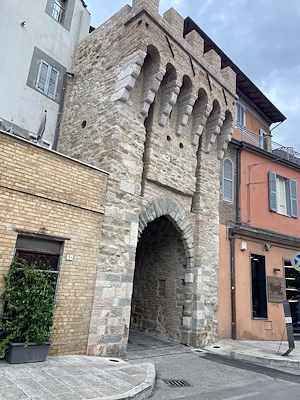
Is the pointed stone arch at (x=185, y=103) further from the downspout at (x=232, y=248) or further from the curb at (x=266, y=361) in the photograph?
the curb at (x=266, y=361)

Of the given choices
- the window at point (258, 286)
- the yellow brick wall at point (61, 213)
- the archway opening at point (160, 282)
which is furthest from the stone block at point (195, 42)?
the window at point (258, 286)

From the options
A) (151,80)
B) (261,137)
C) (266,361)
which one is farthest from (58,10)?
(266,361)

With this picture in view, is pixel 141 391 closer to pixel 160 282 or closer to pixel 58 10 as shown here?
pixel 160 282

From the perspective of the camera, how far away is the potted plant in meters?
5.02

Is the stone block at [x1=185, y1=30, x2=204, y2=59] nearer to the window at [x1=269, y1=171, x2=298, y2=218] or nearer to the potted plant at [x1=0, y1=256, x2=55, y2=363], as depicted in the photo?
the window at [x1=269, y1=171, x2=298, y2=218]

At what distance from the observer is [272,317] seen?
36.2 ft

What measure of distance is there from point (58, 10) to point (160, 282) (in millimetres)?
9480

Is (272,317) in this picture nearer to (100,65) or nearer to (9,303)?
(9,303)

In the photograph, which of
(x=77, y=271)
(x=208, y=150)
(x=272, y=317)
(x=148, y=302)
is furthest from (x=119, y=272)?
(x=272, y=317)

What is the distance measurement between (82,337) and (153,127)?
18.4 feet

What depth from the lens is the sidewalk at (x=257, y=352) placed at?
748 centimetres

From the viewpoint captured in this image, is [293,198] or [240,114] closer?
[293,198]

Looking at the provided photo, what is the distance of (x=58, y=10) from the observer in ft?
33.0

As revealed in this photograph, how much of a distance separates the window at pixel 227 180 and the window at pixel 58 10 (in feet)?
24.3
